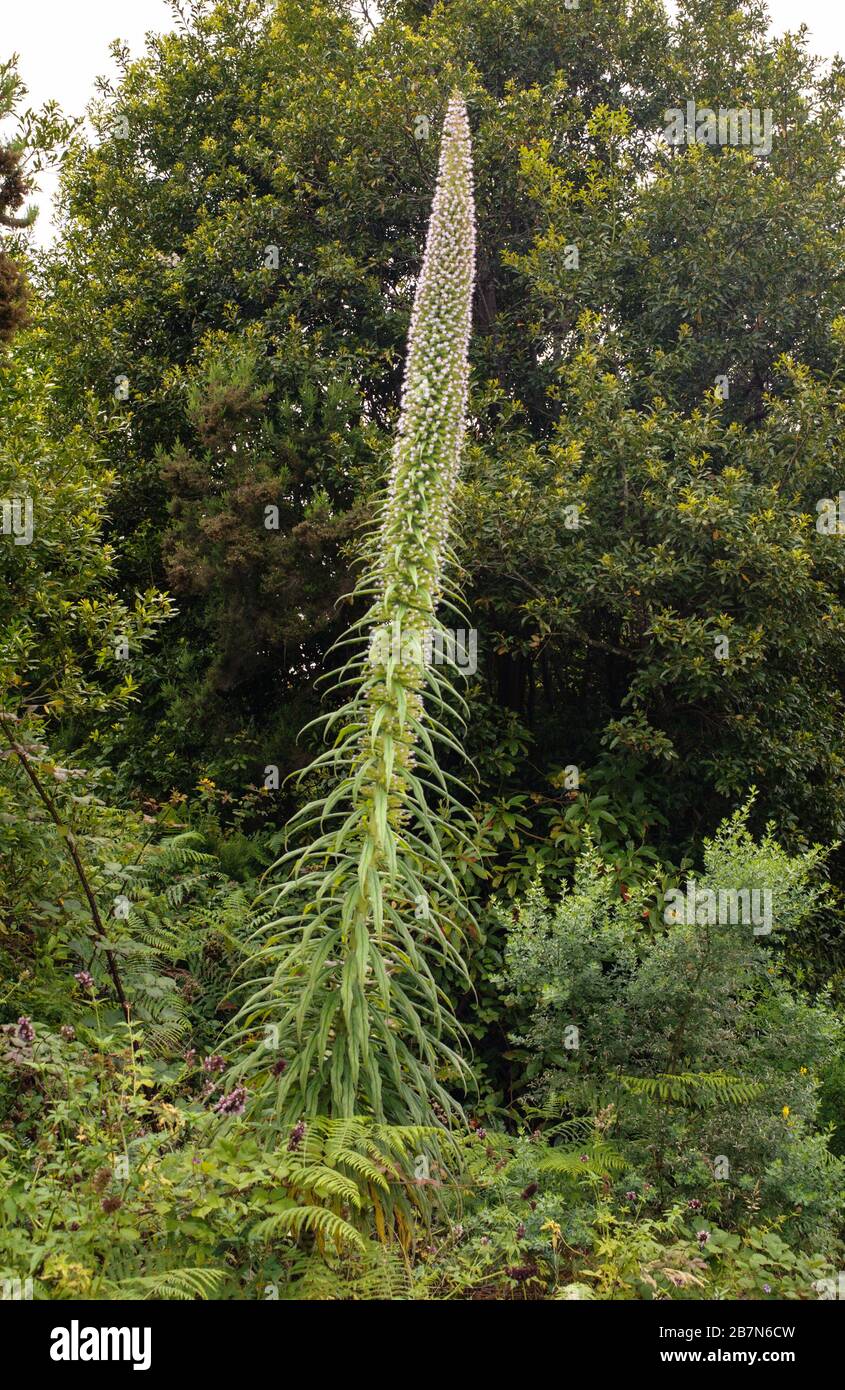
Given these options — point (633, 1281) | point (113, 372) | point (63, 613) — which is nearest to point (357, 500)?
point (63, 613)

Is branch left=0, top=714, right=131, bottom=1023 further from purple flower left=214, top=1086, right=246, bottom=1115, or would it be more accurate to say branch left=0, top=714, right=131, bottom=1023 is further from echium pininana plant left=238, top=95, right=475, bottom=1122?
purple flower left=214, top=1086, right=246, bottom=1115

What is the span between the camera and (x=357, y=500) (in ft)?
27.9

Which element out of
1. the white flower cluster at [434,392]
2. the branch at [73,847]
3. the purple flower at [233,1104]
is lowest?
the purple flower at [233,1104]

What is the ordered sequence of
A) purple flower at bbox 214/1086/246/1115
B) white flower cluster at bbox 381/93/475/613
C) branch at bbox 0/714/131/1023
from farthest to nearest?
branch at bbox 0/714/131/1023
white flower cluster at bbox 381/93/475/613
purple flower at bbox 214/1086/246/1115

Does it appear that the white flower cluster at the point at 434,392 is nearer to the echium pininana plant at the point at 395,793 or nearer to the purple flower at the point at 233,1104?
the echium pininana plant at the point at 395,793

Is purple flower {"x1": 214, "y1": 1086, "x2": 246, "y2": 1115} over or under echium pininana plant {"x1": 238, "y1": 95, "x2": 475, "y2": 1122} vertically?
under

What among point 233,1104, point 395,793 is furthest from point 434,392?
point 233,1104

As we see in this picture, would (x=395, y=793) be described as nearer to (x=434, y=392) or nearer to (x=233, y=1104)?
(x=233, y=1104)

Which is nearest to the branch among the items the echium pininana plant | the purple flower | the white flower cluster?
the echium pininana plant

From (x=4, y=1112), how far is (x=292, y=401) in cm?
642

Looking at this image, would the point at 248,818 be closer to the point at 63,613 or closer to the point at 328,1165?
the point at 63,613

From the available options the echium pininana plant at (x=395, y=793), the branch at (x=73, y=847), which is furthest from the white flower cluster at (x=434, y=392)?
the branch at (x=73, y=847)

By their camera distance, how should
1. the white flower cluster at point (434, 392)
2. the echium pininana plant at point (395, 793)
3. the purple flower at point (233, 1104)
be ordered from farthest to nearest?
1. the white flower cluster at point (434, 392)
2. the echium pininana plant at point (395, 793)
3. the purple flower at point (233, 1104)

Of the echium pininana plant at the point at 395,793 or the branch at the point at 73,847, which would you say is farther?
the branch at the point at 73,847
